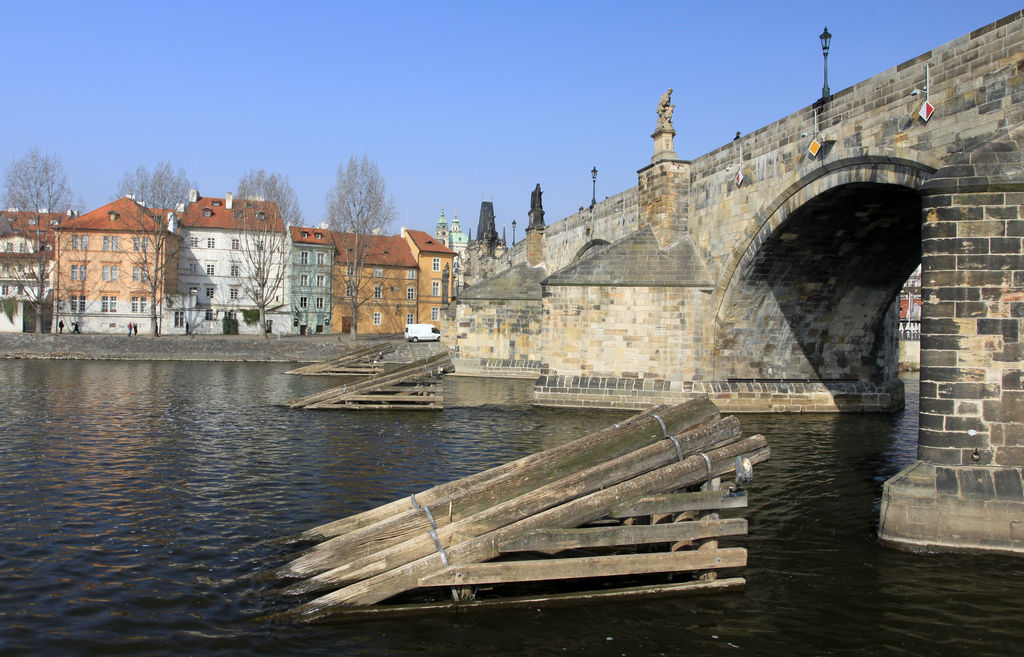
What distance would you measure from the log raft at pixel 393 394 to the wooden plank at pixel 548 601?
13.4 meters

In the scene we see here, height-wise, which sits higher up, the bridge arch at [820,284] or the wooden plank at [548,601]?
the bridge arch at [820,284]

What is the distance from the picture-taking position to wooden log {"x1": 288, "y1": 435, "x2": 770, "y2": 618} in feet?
19.4

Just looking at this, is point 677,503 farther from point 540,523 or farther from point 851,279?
point 851,279

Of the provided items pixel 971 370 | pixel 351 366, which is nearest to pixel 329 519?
pixel 971 370

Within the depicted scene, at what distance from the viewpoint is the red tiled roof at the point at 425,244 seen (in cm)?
7062

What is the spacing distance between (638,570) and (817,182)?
11.6m

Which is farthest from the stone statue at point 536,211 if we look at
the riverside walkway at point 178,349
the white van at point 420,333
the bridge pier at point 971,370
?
the bridge pier at point 971,370

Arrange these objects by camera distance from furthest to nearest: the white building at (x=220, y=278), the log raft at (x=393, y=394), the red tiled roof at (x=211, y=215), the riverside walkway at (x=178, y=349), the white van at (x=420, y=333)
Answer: the red tiled roof at (x=211, y=215)
the white building at (x=220, y=278)
the white van at (x=420, y=333)
the riverside walkway at (x=178, y=349)
the log raft at (x=393, y=394)

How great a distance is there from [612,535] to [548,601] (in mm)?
797

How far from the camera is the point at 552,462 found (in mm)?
7367

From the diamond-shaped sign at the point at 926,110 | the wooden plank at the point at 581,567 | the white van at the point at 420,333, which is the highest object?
the diamond-shaped sign at the point at 926,110

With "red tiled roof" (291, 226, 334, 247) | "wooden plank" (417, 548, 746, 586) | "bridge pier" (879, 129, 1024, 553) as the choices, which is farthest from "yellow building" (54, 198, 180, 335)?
"bridge pier" (879, 129, 1024, 553)

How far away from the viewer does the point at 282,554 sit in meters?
7.55

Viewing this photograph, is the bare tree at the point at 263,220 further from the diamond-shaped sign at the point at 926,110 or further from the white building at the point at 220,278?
the diamond-shaped sign at the point at 926,110
